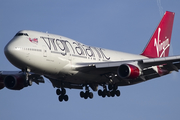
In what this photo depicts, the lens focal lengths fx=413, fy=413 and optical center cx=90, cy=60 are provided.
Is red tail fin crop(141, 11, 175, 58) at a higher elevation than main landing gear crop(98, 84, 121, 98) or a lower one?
higher

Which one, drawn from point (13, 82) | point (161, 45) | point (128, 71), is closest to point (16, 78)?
point (13, 82)

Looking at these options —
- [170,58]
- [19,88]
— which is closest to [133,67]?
[170,58]

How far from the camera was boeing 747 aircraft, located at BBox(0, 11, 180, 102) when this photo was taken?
3806 cm

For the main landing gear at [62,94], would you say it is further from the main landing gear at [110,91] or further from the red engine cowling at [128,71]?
the red engine cowling at [128,71]

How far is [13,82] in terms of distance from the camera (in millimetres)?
46688

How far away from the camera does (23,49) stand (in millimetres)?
37312

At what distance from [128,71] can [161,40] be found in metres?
16.8

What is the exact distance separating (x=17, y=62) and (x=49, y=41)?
4.15 m

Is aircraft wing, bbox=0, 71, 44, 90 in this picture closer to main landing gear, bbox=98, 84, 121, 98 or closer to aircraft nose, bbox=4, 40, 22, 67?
main landing gear, bbox=98, 84, 121, 98

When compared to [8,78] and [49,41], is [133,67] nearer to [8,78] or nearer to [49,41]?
[49,41]

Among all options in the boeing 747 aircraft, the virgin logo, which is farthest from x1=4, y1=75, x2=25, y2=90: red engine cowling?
the virgin logo

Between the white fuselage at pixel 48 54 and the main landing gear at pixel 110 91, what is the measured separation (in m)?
2.53

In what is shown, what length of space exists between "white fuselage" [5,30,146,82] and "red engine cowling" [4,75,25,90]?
6747 millimetres

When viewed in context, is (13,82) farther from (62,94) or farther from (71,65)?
(71,65)
